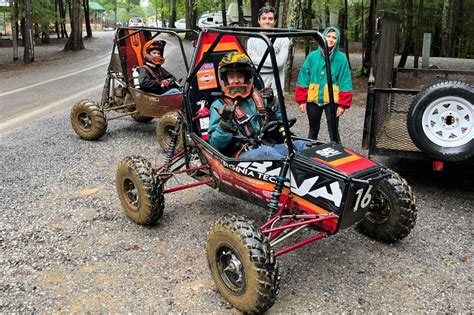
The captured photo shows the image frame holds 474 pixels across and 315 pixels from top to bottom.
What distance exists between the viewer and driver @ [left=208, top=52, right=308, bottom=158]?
155 inches

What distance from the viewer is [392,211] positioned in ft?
12.9

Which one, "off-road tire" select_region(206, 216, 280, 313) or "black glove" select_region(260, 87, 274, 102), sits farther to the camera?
"black glove" select_region(260, 87, 274, 102)

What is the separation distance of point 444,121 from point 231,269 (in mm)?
2722

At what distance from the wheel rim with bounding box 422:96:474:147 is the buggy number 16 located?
1636mm

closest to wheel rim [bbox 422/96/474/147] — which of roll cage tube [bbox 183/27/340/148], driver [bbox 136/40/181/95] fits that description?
roll cage tube [bbox 183/27/340/148]

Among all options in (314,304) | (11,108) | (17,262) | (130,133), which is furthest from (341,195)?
(11,108)

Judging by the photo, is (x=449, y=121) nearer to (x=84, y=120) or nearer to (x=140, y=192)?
(x=140, y=192)

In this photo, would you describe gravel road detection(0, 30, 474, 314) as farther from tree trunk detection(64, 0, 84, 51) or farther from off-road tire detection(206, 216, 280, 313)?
tree trunk detection(64, 0, 84, 51)

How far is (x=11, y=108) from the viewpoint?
10.9 m

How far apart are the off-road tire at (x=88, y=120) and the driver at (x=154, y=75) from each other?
84 centimetres

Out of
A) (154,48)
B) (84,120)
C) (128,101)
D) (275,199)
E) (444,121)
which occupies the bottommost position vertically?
(84,120)

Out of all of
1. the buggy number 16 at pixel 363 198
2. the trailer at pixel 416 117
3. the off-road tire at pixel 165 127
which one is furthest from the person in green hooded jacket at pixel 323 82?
the off-road tire at pixel 165 127

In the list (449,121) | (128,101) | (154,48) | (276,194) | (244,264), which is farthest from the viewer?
(128,101)

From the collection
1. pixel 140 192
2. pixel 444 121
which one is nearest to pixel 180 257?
pixel 140 192
